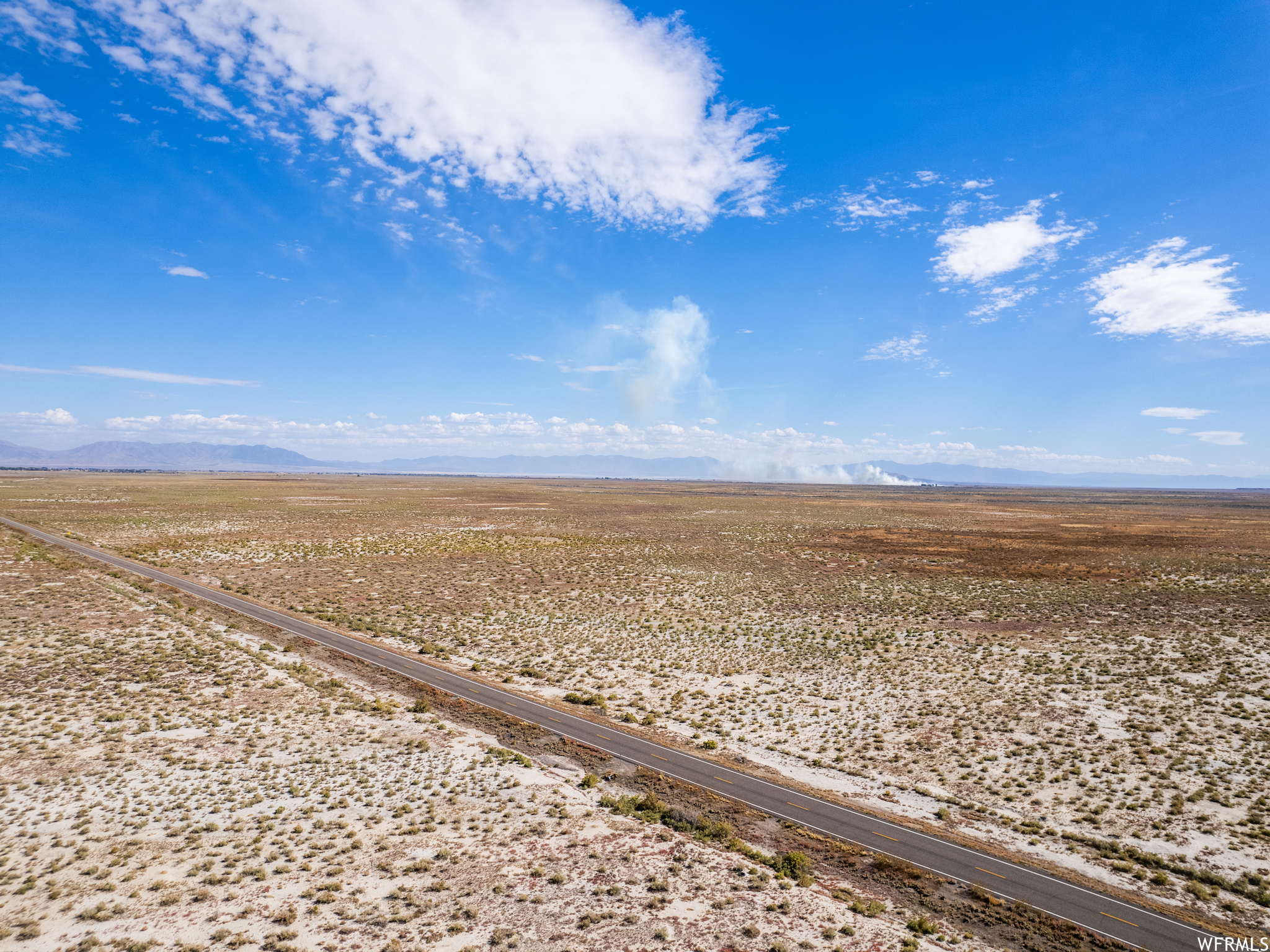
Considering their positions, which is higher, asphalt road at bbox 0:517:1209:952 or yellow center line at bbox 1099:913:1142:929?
yellow center line at bbox 1099:913:1142:929

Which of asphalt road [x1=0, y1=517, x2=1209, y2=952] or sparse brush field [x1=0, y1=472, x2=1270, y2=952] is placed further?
sparse brush field [x1=0, y1=472, x2=1270, y2=952]

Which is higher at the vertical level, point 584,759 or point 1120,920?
point 1120,920

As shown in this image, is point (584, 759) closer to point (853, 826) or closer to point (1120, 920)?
point (853, 826)

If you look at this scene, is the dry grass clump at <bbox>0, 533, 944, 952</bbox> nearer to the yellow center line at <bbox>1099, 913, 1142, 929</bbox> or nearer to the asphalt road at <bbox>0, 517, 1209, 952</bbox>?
the asphalt road at <bbox>0, 517, 1209, 952</bbox>

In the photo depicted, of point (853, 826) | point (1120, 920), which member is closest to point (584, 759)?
point (853, 826)

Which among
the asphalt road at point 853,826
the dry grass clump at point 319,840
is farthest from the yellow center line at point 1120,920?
the dry grass clump at point 319,840

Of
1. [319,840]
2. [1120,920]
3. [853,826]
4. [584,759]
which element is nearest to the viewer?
[1120,920]

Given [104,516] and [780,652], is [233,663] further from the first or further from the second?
[104,516]

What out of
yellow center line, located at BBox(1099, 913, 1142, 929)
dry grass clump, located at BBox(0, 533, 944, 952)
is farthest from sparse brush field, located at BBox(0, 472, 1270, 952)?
yellow center line, located at BBox(1099, 913, 1142, 929)
